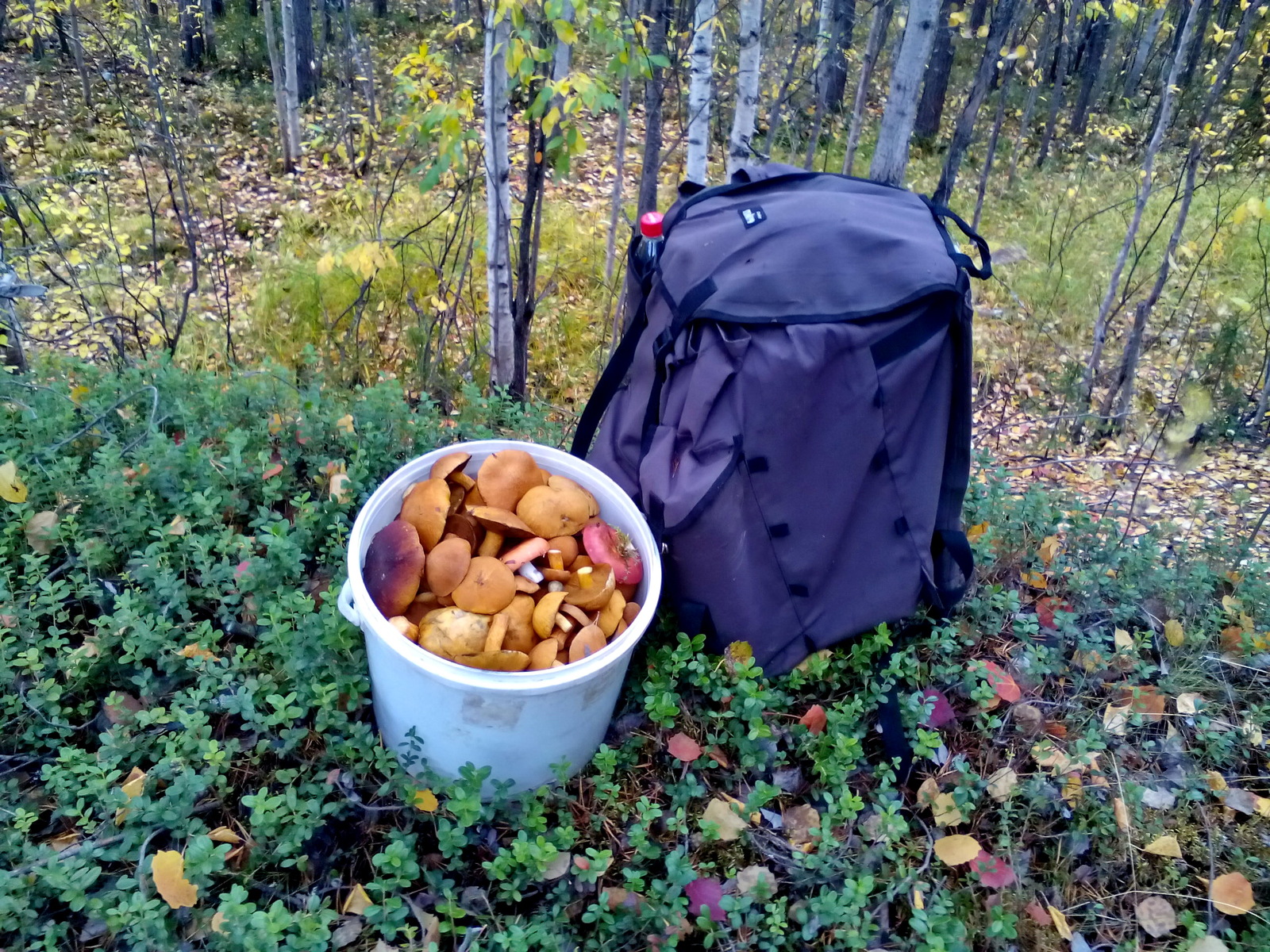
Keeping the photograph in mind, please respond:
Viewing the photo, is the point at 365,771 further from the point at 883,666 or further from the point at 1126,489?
the point at 1126,489

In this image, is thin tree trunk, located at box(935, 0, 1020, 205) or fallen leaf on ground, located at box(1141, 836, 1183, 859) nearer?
fallen leaf on ground, located at box(1141, 836, 1183, 859)

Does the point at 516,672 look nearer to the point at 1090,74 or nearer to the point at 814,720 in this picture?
the point at 814,720

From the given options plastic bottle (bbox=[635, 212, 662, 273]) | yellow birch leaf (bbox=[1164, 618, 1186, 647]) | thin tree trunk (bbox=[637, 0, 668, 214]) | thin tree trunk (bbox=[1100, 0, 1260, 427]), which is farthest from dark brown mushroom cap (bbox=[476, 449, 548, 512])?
thin tree trunk (bbox=[1100, 0, 1260, 427])

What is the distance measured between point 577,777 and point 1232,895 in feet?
4.69

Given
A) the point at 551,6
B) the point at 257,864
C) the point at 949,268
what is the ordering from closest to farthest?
the point at 257,864 → the point at 949,268 → the point at 551,6

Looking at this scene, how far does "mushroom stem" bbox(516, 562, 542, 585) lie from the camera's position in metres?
1.74

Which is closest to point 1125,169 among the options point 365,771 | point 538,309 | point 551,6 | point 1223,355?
point 1223,355

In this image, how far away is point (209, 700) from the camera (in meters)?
1.70

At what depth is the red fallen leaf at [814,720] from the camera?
6.25 feet

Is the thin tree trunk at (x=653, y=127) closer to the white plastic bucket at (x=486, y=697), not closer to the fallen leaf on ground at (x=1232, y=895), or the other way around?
the white plastic bucket at (x=486, y=697)

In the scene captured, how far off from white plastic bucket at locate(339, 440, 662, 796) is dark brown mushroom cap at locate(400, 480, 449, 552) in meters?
0.08

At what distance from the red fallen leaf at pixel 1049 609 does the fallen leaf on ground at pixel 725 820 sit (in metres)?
1.19

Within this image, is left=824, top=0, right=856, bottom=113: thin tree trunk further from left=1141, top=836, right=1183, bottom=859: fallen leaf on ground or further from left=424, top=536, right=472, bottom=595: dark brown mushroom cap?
left=1141, top=836, right=1183, bottom=859: fallen leaf on ground

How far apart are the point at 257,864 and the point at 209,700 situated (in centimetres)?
38
